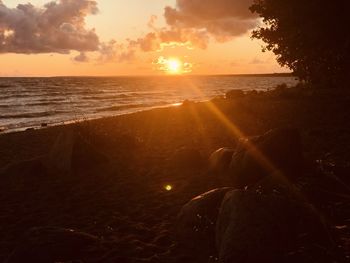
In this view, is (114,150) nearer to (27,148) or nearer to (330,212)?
(27,148)

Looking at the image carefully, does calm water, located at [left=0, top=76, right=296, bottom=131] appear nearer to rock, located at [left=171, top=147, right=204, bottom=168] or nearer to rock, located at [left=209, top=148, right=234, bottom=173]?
rock, located at [left=171, top=147, right=204, bottom=168]

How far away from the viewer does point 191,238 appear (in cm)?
808

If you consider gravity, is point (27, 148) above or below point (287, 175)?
below

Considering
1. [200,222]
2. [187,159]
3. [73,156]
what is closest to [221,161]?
[187,159]

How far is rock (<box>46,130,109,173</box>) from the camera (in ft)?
46.3

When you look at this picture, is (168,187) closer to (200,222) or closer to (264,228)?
(200,222)

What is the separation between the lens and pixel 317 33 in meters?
16.0

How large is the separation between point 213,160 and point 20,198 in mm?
5706

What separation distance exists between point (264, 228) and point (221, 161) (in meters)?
5.87

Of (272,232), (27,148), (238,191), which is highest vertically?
(238,191)

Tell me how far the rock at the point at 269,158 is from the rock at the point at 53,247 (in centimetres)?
434

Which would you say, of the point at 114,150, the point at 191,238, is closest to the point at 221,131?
the point at 114,150

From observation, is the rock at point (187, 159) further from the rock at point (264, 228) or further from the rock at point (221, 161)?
the rock at point (264, 228)

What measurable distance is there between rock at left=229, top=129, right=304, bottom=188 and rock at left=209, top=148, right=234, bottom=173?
44.9 inches
